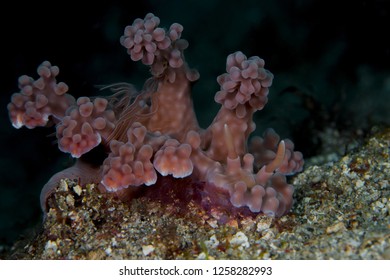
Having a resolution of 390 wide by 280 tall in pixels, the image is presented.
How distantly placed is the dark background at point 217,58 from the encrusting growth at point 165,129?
82 cm

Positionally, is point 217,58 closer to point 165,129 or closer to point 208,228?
point 165,129

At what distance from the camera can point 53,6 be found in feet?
9.84

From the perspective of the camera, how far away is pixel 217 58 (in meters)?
3.47

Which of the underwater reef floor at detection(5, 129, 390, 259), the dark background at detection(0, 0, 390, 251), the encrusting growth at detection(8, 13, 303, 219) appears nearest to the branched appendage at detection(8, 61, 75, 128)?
the encrusting growth at detection(8, 13, 303, 219)

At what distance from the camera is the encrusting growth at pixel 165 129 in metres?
2.12

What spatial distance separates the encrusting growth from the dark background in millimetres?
819

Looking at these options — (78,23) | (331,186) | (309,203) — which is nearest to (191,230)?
(309,203)

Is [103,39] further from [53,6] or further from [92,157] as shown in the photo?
[92,157]

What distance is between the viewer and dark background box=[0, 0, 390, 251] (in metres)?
3.09

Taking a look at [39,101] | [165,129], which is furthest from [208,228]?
[39,101]

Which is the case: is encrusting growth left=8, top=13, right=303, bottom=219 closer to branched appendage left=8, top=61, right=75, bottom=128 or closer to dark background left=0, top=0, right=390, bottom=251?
branched appendage left=8, top=61, right=75, bottom=128

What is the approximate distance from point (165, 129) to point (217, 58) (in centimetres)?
123

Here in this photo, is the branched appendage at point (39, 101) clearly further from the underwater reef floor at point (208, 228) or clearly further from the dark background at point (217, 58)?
the dark background at point (217, 58)

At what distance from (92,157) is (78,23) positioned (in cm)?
119
